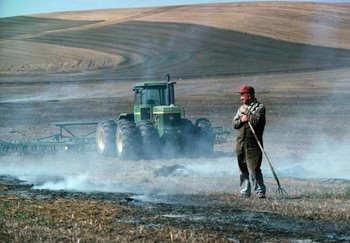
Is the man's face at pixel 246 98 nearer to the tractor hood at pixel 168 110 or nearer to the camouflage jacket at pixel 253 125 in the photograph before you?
the camouflage jacket at pixel 253 125

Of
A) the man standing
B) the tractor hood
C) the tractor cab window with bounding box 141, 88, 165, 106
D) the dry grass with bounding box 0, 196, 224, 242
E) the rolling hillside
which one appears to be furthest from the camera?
the rolling hillside

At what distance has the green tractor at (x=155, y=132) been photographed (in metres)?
25.5

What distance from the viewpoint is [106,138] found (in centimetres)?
2775

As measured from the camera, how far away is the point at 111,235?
10547 millimetres

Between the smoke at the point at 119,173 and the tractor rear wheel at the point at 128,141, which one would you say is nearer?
the smoke at the point at 119,173

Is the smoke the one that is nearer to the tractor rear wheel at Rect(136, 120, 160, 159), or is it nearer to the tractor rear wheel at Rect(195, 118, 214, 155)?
the tractor rear wheel at Rect(136, 120, 160, 159)

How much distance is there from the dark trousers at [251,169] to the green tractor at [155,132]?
10392mm

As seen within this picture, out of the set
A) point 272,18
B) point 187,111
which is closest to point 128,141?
point 187,111

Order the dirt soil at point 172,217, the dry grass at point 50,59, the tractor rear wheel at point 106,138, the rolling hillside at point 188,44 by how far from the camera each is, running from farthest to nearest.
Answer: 1. the dry grass at point 50,59
2. the rolling hillside at point 188,44
3. the tractor rear wheel at point 106,138
4. the dirt soil at point 172,217

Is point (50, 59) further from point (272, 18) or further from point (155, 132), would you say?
point (155, 132)

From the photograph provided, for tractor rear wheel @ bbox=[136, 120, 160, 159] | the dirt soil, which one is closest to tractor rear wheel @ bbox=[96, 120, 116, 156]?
tractor rear wheel @ bbox=[136, 120, 160, 159]

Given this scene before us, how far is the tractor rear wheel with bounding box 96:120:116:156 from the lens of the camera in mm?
27641

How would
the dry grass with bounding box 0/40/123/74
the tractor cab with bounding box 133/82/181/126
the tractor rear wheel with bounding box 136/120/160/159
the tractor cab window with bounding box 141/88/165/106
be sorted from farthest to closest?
1. the dry grass with bounding box 0/40/123/74
2. the tractor cab window with bounding box 141/88/165/106
3. the tractor cab with bounding box 133/82/181/126
4. the tractor rear wheel with bounding box 136/120/160/159

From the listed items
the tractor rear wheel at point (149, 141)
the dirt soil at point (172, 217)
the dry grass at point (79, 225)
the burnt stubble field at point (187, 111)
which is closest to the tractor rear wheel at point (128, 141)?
the tractor rear wheel at point (149, 141)
